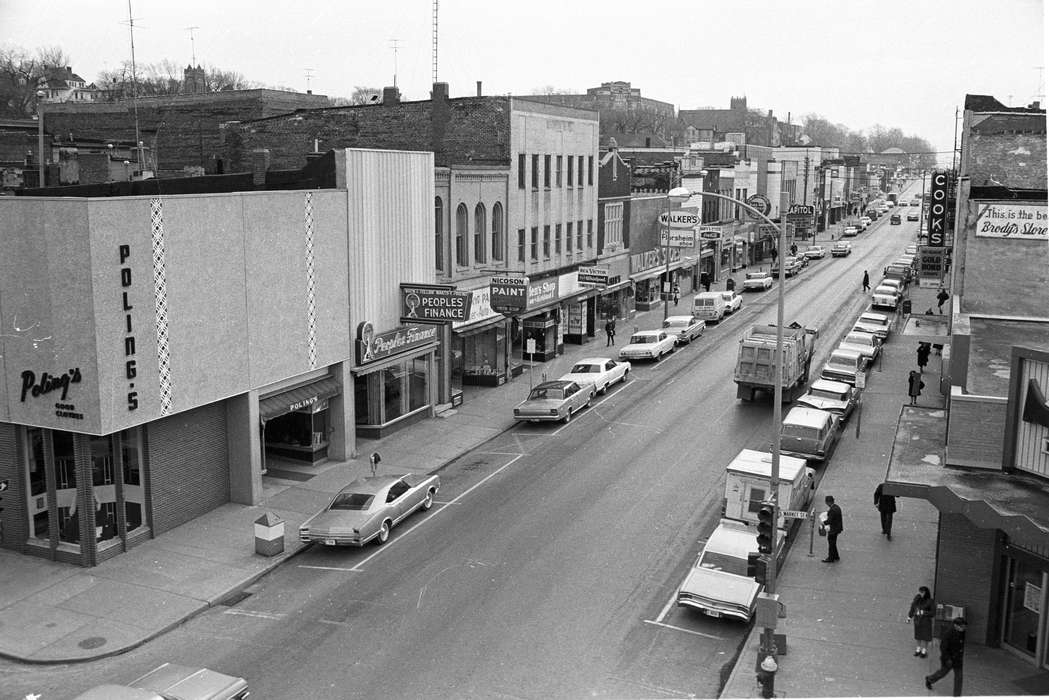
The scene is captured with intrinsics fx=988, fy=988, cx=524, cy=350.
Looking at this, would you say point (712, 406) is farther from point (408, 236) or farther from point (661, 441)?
point (408, 236)

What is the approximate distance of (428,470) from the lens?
93.7 feet

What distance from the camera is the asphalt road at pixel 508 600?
53.7ft

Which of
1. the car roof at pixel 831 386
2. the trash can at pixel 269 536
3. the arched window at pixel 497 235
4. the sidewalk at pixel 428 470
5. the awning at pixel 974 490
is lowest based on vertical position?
the sidewalk at pixel 428 470

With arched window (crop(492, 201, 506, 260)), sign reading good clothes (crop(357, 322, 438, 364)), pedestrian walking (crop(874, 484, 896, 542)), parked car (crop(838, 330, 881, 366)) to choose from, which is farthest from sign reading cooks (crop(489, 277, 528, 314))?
pedestrian walking (crop(874, 484, 896, 542))

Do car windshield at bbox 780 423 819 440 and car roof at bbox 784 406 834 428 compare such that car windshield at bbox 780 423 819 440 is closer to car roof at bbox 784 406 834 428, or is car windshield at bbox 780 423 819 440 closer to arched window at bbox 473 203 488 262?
car roof at bbox 784 406 834 428

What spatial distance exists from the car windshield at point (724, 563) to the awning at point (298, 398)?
12.5 meters

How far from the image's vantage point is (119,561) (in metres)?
21.6

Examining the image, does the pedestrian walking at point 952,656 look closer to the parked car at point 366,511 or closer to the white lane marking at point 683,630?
the white lane marking at point 683,630

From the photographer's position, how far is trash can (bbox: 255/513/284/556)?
21.7 meters

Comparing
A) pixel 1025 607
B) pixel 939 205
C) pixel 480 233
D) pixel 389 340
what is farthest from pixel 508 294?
pixel 939 205

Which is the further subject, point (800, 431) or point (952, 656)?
point (800, 431)

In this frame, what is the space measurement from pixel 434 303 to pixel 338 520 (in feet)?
38.0

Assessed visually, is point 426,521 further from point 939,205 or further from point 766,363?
point 939,205

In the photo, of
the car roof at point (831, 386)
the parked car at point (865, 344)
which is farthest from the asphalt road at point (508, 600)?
the parked car at point (865, 344)
